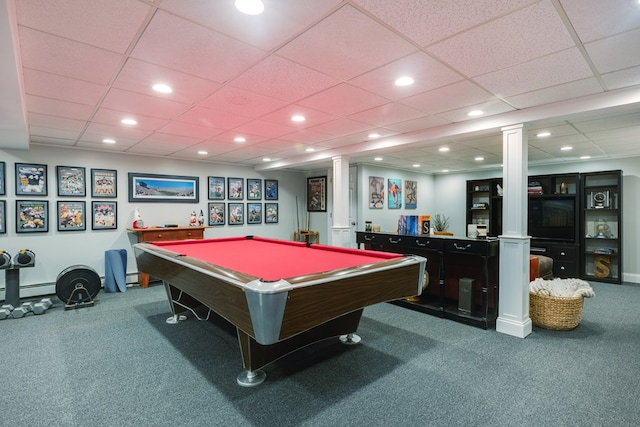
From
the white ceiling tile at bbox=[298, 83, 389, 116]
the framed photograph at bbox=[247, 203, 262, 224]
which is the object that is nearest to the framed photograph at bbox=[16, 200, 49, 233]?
the framed photograph at bbox=[247, 203, 262, 224]

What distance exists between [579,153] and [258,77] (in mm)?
5821

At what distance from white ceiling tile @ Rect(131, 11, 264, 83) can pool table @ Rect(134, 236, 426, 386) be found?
1.36 metres

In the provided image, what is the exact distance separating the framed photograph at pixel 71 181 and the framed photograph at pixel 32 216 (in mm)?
304

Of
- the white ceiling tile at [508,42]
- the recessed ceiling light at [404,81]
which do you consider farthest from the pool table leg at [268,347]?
the white ceiling tile at [508,42]

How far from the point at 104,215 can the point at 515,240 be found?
5.91 meters

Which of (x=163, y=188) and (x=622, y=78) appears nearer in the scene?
(x=622, y=78)

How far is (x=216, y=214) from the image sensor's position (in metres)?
6.62

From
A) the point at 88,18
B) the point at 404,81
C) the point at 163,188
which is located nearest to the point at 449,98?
the point at 404,81

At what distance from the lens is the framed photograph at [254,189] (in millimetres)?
7118

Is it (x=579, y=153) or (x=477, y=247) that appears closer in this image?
(x=477, y=247)

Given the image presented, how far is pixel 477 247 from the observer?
3578mm

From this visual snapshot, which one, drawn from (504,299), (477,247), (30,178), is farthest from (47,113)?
(504,299)

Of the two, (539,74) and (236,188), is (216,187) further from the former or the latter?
(539,74)

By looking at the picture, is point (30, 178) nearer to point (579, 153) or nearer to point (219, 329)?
point (219, 329)
